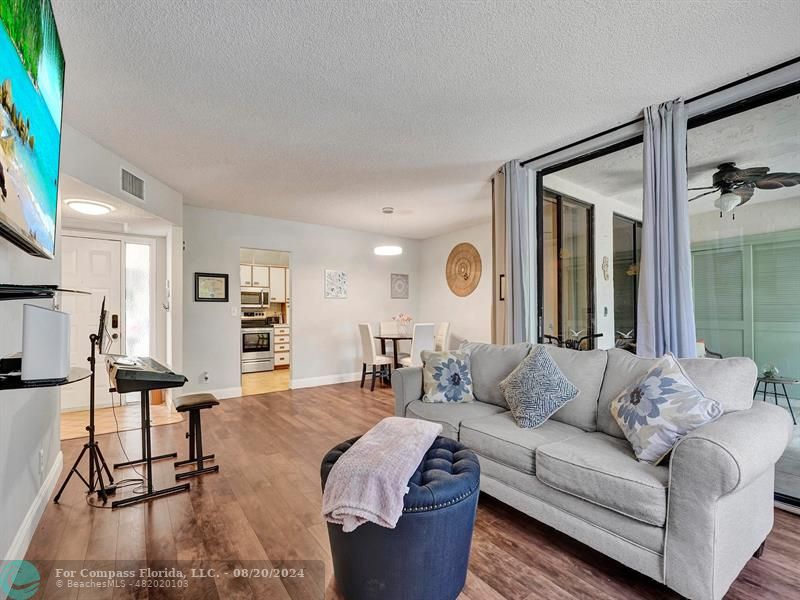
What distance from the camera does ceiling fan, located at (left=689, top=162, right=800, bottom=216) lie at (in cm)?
253

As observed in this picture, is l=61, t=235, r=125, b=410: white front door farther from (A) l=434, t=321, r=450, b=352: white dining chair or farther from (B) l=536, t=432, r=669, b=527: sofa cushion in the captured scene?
(B) l=536, t=432, r=669, b=527: sofa cushion

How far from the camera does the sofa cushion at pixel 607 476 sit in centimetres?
161

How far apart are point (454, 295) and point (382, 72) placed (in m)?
4.85

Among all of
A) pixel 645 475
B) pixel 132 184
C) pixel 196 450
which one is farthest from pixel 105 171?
pixel 645 475

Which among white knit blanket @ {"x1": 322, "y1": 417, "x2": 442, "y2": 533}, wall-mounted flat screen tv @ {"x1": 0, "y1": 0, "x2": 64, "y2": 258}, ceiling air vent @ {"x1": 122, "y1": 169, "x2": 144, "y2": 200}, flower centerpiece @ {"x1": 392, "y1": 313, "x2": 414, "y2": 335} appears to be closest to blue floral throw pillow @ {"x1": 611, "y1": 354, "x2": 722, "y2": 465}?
white knit blanket @ {"x1": 322, "y1": 417, "x2": 442, "y2": 533}

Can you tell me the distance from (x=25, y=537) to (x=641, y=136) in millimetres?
4542

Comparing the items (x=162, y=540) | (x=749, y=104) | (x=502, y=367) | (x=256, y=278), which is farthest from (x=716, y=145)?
(x=256, y=278)

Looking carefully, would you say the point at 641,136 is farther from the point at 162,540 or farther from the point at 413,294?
the point at 413,294

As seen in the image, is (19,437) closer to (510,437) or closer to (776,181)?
(510,437)

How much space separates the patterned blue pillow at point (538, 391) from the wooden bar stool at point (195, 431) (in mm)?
2124

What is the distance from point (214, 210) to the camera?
17.5 feet

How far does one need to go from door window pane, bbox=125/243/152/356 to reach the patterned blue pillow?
456 centimetres

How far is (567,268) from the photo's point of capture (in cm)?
387

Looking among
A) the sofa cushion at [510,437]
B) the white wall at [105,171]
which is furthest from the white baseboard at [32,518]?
the sofa cushion at [510,437]
